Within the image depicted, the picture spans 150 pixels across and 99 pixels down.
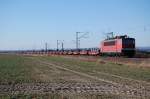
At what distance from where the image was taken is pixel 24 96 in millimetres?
13586

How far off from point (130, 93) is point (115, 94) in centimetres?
77

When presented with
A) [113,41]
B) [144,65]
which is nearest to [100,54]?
[113,41]

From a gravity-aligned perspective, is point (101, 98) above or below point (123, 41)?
below

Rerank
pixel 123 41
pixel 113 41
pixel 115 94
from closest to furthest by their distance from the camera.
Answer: pixel 115 94 < pixel 123 41 < pixel 113 41

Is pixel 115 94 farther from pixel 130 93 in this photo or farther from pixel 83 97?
pixel 83 97

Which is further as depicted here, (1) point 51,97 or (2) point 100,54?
(2) point 100,54

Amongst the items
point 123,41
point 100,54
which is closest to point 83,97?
point 123,41

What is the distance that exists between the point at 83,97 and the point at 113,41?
1712 inches

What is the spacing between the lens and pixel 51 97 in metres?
13.2

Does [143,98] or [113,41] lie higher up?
[113,41]

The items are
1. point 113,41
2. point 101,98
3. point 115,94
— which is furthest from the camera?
point 113,41

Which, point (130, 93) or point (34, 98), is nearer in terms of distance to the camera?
point (34, 98)

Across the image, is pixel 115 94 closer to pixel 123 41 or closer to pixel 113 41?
pixel 123 41

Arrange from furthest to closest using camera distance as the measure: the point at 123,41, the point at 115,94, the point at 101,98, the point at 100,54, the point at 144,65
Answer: the point at 100,54 < the point at 123,41 < the point at 144,65 < the point at 115,94 < the point at 101,98
